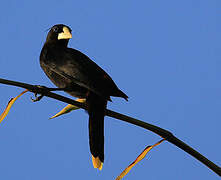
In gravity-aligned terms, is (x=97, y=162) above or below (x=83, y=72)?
below

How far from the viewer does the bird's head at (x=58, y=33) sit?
290 cm

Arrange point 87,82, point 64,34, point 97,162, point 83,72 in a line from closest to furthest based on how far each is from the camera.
→ point 97,162 → point 87,82 → point 83,72 → point 64,34

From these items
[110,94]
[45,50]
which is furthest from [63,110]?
[45,50]

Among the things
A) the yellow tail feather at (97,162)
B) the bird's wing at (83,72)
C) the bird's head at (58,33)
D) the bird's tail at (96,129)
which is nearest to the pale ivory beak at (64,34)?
the bird's head at (58,33)

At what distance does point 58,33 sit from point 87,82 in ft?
3.80

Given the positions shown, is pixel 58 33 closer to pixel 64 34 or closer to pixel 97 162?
pixel 64 34

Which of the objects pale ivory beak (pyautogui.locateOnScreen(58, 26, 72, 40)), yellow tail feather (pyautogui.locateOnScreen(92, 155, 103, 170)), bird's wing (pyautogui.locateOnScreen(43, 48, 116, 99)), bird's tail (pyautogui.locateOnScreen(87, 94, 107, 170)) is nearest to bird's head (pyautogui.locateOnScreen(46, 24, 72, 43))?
pale ivory beak (pyautogui.locateOnScreen(58, 26, 72, 40))

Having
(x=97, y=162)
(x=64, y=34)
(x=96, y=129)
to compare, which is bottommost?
(x=97, y=162)

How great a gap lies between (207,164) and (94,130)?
103 centimetres

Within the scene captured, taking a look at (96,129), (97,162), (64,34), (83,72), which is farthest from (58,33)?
(97,162)

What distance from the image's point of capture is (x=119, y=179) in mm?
1225

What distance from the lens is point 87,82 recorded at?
1.97 m

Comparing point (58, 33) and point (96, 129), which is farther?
point (58, 33)

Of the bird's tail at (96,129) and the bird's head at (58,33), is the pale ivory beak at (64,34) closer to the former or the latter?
the bird's head at (58,33)
